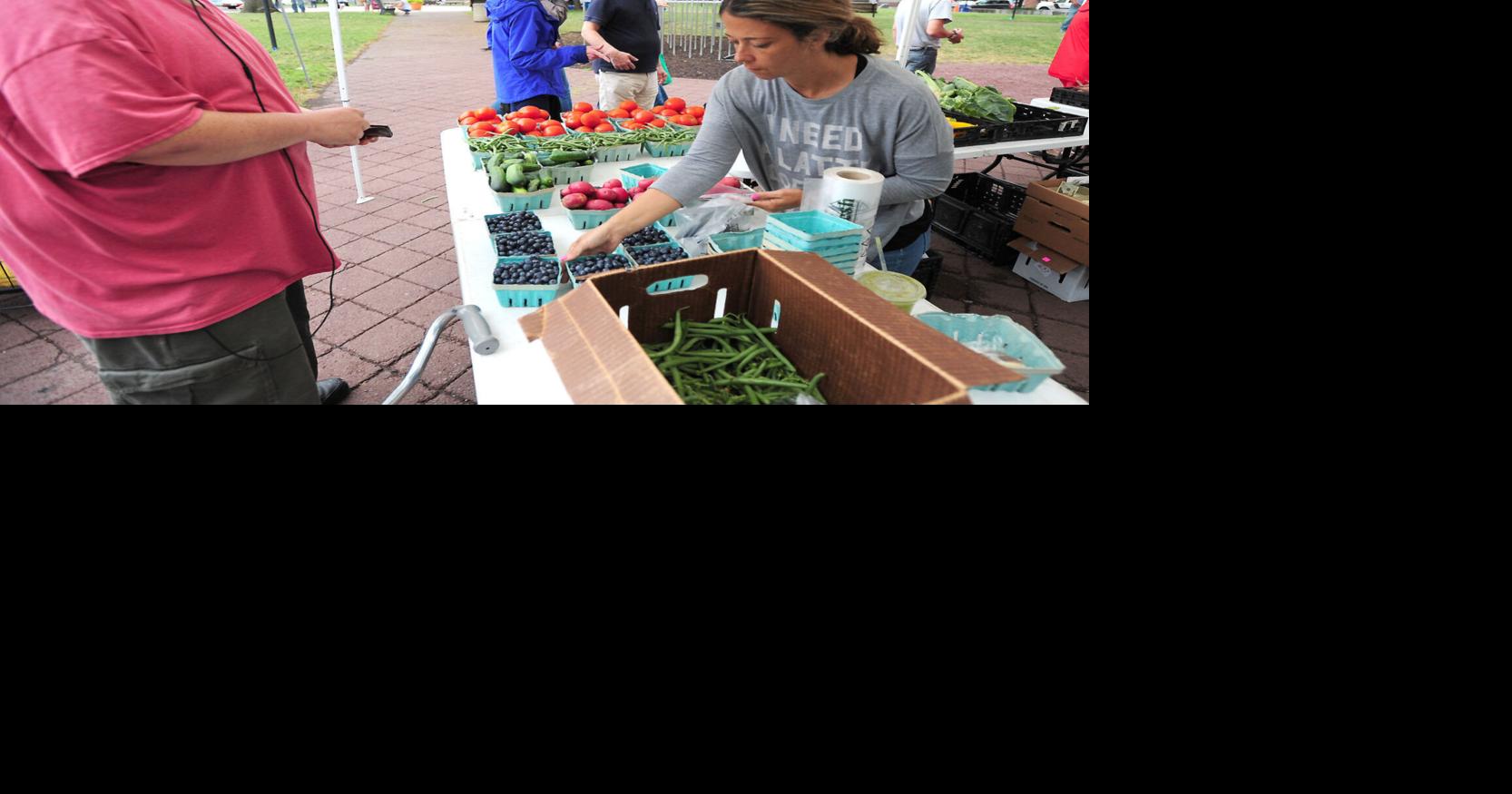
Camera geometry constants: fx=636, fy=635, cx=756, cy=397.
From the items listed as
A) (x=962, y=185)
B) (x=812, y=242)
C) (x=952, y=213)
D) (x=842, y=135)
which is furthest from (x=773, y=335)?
(x=962, y=185)

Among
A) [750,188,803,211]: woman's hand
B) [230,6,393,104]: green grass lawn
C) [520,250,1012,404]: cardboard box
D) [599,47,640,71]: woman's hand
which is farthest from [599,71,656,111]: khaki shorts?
[520,250,1012,404]: cardboard box

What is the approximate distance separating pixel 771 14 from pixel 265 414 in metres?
1.60

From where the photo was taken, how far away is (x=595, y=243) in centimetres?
169

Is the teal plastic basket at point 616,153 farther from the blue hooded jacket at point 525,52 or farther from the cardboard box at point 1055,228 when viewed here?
the cardboard box at point 1055,228

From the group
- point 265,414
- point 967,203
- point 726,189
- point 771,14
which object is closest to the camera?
point 265,414

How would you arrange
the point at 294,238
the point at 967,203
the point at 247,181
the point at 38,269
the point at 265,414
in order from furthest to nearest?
1. the point at 967,203
2. the point at 294,238
3. the point at 247,181
4. the point at 38,269
5. the point at 265,414

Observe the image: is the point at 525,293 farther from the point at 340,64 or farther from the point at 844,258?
the point at 340,64

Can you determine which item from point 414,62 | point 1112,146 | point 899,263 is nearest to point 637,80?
point 899,263

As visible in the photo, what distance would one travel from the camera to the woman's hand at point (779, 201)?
198 centimetres

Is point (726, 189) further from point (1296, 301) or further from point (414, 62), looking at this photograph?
point (414, 62)

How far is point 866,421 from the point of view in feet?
1.82

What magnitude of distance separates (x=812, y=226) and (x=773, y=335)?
1.58 ft

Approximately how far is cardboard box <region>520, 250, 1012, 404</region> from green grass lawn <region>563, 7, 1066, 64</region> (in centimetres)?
202

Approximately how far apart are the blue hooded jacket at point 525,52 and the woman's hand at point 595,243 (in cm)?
245
